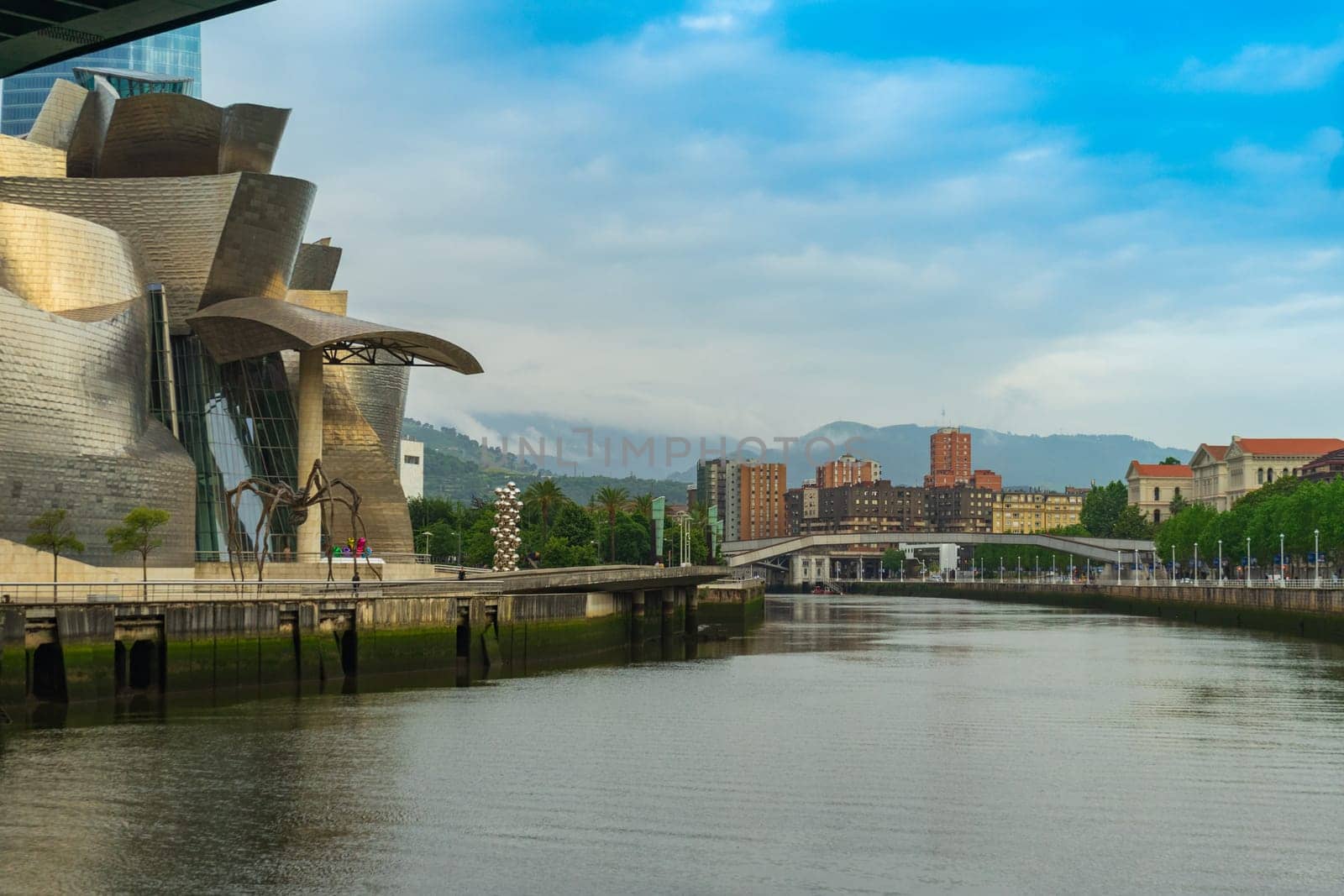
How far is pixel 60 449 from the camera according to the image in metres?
49.3

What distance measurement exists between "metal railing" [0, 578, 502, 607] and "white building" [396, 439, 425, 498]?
375 feet

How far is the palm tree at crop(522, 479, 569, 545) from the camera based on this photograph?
110675 mm

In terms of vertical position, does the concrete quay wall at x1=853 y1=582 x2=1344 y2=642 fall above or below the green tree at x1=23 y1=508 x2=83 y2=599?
below

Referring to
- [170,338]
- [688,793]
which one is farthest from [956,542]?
[688,793]

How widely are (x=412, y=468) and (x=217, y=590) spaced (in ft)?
409

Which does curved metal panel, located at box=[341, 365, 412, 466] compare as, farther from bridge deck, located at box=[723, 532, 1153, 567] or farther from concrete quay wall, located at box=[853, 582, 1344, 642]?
bridge deck, located at box=[723, 532, 1153, 567]

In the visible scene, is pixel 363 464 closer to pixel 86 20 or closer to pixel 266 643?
pixel 266 643

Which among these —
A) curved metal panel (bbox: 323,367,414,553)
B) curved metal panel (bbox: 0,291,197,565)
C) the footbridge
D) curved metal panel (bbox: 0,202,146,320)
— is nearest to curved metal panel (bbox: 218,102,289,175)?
curved metal panel (bbox: 0,202,146,320)

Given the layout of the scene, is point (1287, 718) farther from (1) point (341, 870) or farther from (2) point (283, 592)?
(2) point (283, 592)

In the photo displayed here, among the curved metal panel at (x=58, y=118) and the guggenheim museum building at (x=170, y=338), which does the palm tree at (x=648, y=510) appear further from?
the curved metal panel at (x=58, y=118)

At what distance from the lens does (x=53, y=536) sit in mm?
45812

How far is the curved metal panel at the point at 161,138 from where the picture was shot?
59.6 meters

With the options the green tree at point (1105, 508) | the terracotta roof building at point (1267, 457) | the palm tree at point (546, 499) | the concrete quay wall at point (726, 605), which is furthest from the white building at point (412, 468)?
the terracotta roof building at point (1267, 457)

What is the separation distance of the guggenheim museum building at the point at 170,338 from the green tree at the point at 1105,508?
13807 cm
